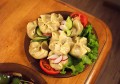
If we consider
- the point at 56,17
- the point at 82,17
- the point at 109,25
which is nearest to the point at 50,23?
the point at 56,17

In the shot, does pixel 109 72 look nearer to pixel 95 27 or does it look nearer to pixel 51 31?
pixel 95 27

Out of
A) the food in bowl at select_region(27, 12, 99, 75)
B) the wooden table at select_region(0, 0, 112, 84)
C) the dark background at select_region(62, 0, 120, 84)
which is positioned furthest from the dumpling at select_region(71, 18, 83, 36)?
the dark background at select_region(62, 0, 120, 84)

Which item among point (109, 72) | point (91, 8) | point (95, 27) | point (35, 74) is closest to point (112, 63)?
point (109, 72)

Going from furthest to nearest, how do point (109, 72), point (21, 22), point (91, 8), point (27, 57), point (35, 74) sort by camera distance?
point (91, 8) < point (109, 72) < point (21, 22) < point (27, 57) < point (35, 74)

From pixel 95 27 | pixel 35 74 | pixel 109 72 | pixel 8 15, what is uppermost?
pixel 8 15

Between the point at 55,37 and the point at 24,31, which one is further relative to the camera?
the point at 24,31

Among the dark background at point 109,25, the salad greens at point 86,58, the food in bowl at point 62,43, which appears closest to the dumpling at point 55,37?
the food in bowl at point 62,43

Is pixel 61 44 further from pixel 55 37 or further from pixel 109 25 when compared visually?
pixel 109 25
